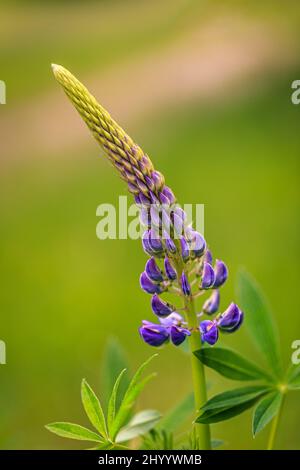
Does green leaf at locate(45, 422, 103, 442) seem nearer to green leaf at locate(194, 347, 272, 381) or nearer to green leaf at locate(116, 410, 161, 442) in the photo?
green leaf at locate(116, 410, 161, 442)

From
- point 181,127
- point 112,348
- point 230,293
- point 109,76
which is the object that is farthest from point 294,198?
point 112,348

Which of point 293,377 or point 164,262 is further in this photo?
point 293,377

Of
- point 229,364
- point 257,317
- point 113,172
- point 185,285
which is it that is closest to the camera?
point 185,285

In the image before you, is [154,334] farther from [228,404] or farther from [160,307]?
[228,404]

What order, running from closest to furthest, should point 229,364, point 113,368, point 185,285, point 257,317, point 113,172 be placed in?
point 185,285 → point 229,364 → point 257,317 → point 113,368 → point 113,172

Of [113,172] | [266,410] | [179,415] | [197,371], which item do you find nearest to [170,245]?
[197,371]

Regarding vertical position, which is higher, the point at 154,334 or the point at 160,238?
the point at 160,238
